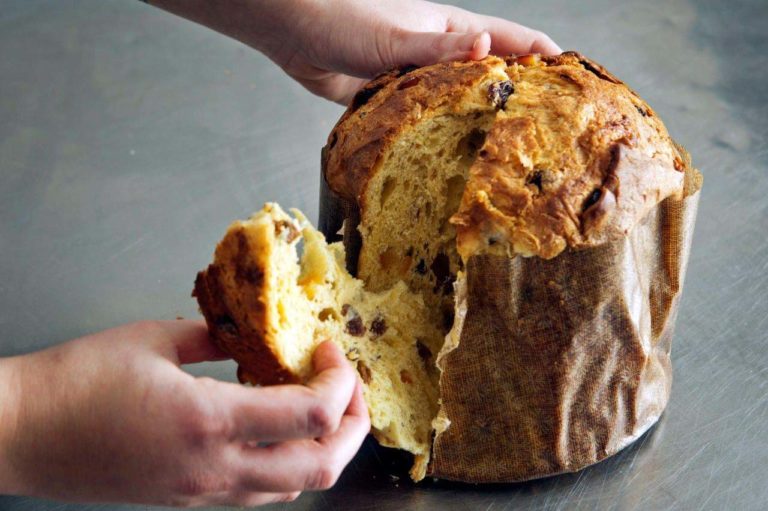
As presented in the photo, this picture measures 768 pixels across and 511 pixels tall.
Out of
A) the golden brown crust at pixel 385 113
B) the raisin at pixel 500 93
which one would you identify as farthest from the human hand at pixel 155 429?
the raisin at pixel 500 93

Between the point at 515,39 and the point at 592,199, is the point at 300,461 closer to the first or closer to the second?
the point at 592,199

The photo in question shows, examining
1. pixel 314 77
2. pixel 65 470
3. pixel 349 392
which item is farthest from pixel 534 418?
pixel 314 77

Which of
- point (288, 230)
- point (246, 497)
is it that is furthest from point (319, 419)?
point (288, 230)

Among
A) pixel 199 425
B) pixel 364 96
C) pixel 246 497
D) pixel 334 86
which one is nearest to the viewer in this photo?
pixel 199 425

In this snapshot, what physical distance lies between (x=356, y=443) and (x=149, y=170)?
1342 mm

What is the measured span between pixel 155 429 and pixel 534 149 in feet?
2.24

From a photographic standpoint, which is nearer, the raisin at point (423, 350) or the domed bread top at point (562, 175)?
the domed bread top at point (562, 175)

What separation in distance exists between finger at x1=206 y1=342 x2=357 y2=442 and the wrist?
28 cm

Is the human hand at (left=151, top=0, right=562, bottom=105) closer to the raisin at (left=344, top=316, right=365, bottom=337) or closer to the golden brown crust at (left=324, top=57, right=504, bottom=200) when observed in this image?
the golden brown crust at (left=324, top=57, right=504, bottom=200)

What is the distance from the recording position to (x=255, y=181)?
7.83 ft

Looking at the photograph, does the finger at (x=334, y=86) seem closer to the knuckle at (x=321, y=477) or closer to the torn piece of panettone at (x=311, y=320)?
the torn piece of panettone at (x=311, y=320)

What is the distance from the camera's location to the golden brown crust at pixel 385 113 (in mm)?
1520

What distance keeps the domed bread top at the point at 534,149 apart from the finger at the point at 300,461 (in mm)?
332

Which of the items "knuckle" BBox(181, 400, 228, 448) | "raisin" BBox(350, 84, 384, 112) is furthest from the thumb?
"knuckle" BBox(181, 400, 228, 448)
